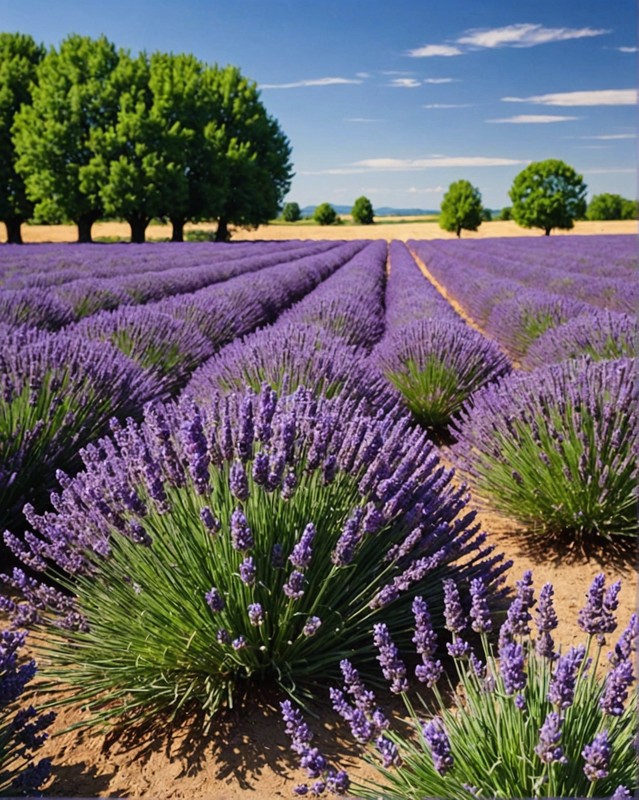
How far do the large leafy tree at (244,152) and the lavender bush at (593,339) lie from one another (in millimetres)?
31845

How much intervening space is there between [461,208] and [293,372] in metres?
69.5

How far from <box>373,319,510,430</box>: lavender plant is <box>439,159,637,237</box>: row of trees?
200 feet

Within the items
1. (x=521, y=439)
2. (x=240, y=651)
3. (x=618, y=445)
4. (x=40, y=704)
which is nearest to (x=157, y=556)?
(x=240, y=651)

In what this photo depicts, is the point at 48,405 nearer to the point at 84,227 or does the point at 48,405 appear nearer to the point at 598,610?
the point at 598,610

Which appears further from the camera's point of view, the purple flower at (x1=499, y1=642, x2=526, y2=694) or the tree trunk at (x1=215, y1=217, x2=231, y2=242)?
the tree trunk at (x1=215, y1=217, x2=231, y2=242)

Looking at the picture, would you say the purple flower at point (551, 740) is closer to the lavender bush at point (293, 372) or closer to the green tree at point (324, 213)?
the lavender bush at point (293, 372)

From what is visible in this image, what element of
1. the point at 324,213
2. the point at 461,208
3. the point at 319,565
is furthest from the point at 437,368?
the point at 324,213

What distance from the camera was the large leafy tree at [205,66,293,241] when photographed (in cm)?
3650

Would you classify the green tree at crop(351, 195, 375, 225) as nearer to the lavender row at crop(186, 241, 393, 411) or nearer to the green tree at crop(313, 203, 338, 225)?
the green tree at crop(313, 203, 338, 225)

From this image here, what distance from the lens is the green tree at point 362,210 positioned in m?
87.7

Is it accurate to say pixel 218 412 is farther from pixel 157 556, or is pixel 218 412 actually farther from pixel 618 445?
pixel 618 445

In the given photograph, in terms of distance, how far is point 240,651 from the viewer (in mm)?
2025

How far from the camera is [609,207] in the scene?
93.7m

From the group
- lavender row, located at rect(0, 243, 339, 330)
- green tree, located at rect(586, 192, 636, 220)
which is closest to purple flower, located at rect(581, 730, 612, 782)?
lavender row, located at rect(0, 243, 339, 330)
